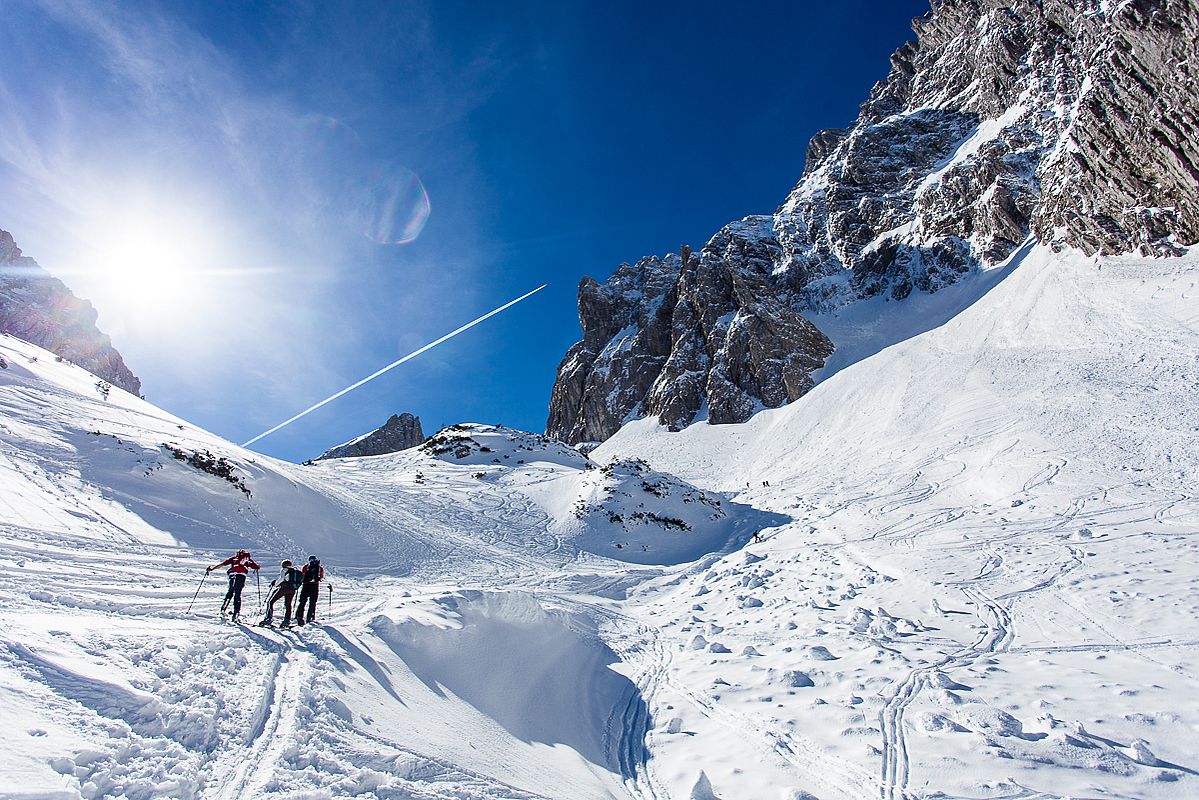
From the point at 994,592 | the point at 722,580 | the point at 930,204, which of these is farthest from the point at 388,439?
the point at 994,592

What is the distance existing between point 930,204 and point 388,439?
283 feet

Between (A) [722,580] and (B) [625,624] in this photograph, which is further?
(A) [722,580]

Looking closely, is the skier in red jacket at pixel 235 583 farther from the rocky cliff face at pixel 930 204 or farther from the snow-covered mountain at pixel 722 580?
the rocky cliff face at pixel 930 204

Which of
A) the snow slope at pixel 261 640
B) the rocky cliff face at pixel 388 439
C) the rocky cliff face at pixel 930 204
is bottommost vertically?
the snow slope at pixel 261 640

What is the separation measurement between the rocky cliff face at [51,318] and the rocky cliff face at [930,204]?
64672mm

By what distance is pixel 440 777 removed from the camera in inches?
210

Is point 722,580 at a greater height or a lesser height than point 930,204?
lesser

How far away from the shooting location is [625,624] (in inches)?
514

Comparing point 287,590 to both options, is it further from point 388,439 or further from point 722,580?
point 388,439

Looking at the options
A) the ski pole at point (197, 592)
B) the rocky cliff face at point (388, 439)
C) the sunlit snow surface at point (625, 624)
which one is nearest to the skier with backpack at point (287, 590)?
the sunlit snow surface at point (625, 624)

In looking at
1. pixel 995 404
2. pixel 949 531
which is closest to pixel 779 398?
pixel 995 404

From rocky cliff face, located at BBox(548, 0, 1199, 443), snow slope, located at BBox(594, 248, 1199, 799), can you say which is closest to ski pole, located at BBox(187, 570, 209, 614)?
snow slope, located at BBox(594, 248, 1199, 799)

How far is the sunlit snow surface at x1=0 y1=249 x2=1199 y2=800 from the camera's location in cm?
522

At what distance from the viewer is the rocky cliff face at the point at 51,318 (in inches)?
2589
